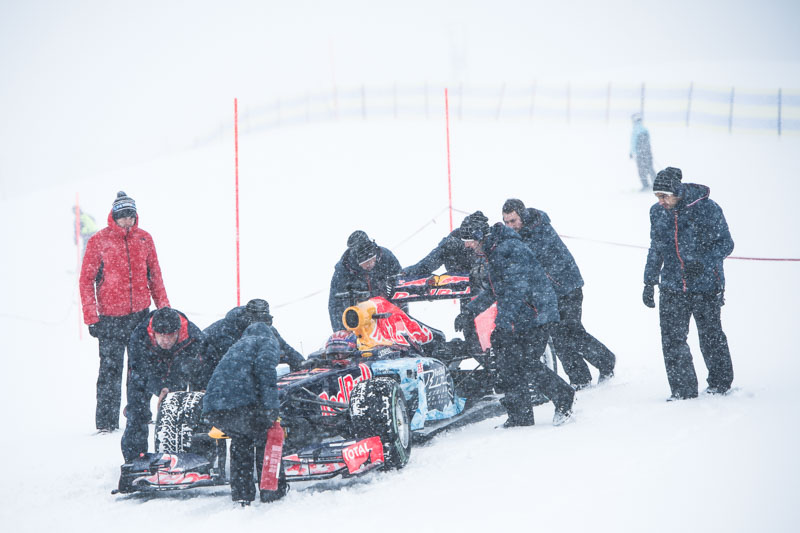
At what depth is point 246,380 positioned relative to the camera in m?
5.09

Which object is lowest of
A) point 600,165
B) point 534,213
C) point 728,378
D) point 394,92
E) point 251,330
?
point 728,378

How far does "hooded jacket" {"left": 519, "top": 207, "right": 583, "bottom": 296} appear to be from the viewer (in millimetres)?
7758

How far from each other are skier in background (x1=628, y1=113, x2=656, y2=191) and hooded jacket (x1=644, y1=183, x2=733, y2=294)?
12.8 m

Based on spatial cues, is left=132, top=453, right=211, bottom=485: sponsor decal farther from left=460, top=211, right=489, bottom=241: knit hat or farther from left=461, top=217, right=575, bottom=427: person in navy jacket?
left=460, top=211, right=489, bottom=241: knit hat

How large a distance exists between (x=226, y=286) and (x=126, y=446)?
1144 cm

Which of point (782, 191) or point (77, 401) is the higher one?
point (782, 191)

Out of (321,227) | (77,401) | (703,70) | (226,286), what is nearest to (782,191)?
Answer: (321,227)

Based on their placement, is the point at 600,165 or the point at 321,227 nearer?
the point at 321,227

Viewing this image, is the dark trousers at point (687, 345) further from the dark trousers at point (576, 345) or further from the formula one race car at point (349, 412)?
the formula one race car at point (349, 412)

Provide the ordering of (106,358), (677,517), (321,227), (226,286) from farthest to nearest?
(321,227), (226,286), (106,358), (677,517)

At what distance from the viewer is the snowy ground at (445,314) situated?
445 cm

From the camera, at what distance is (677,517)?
3.87 meters

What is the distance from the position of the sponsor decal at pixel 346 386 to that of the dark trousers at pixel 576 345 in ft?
7.69

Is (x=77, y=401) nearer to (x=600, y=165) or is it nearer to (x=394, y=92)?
(x=600, y=165)
